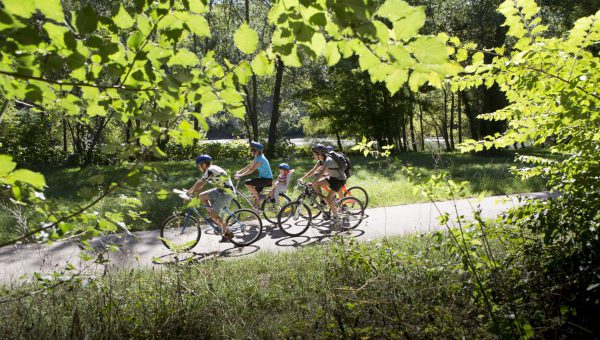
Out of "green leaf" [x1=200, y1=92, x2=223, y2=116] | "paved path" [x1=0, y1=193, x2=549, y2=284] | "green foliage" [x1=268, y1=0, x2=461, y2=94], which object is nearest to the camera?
"green foliage" [x1=268, y1=0, x2=461, y2=94]

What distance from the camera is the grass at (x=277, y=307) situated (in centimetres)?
334

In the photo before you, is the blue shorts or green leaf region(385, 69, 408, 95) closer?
green leaf region(385, 69, 408, 95)

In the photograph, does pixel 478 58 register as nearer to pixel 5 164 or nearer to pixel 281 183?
pixel 5 164

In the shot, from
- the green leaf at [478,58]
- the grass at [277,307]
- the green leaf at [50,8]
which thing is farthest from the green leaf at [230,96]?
the green leaf at [478,58]

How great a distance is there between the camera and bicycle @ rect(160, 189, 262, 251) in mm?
7477

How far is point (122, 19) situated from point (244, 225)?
20.3 feet

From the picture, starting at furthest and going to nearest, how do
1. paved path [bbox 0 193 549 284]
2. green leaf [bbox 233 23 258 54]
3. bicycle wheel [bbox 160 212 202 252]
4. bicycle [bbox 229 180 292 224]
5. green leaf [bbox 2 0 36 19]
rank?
bicycle [bbox 229 180 292 224] → bicycle wheel [bbox 160 212 202 252] → paved path [bbox 0 193 549 284] → green leaf [bbox 233 23 258 54] → green leaf [bbox 2 0 36 19]

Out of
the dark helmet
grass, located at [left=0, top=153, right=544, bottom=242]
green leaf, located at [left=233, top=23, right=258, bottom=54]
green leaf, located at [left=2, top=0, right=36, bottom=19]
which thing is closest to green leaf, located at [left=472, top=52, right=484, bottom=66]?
green leaf, located at [left=233, top=23, right=258, bottom=54]

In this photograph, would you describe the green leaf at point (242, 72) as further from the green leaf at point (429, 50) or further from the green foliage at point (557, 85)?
the green foliage at point (557, 85)

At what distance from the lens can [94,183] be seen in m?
1.94

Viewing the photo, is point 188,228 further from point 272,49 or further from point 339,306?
point 272,49

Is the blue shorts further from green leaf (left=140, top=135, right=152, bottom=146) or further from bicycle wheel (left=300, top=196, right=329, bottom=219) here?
green leaf (left=140, top=135, right=152, bottom=146)

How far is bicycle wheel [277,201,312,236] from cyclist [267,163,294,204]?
1.86 feet

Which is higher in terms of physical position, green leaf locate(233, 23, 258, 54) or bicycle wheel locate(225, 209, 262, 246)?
green leaf locate(233, 23, 258, 54)
